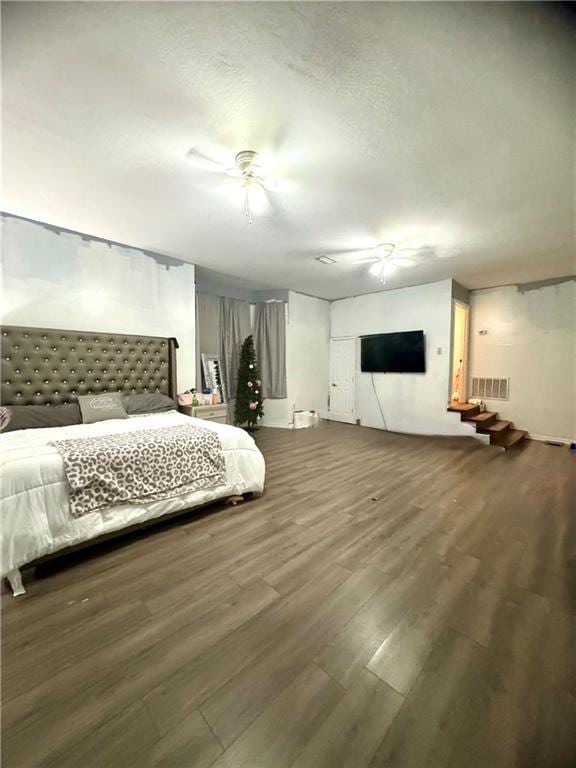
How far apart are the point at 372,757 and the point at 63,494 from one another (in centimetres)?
188

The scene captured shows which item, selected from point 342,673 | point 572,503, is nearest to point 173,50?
point 342,673

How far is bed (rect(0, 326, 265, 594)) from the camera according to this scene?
1.61 m

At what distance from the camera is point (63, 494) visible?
5.71ft

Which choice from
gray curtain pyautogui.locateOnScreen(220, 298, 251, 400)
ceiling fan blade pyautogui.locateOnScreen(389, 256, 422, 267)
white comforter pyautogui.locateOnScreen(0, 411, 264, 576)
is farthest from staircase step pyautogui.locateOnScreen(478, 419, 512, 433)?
white comforter pyautogui.locateOnScreen(0, 411, 264, 576)

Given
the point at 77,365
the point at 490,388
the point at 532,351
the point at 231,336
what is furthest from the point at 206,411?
the point at 532,351

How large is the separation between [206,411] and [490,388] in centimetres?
501

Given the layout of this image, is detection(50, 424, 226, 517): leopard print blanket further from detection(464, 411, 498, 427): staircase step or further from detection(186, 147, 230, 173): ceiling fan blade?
detection(464, 411, 498, 427): staircase step

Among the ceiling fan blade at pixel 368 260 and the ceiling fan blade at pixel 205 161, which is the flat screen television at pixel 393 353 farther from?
the ceiling fan blade at pixel 205 161

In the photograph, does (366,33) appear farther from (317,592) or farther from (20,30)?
(317,592)

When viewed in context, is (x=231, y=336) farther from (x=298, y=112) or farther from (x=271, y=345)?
(x=298, y=112)

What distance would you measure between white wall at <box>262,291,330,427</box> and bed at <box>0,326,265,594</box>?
7.48 ft

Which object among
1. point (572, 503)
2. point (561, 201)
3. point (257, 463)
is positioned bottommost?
point (572, 503)

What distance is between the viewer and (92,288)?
3.26 metres

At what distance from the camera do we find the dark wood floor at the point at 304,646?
3.08 feet
